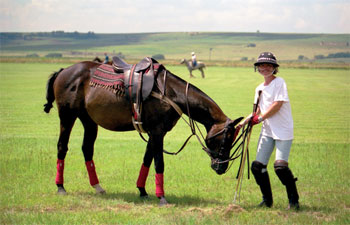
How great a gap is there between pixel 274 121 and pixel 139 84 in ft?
7.05

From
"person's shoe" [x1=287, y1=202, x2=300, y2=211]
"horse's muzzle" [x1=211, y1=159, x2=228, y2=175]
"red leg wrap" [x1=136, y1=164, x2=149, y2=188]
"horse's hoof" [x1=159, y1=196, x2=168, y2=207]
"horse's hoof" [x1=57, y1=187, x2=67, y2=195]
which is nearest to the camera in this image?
"person's shoe" [x1=287, y1=202, x2=300, y2=211]

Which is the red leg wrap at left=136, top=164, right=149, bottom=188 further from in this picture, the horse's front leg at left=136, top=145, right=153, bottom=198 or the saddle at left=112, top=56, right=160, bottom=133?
the saddle at left=112, top=56, right=160, bottom=133

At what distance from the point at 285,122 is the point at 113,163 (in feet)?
16.1

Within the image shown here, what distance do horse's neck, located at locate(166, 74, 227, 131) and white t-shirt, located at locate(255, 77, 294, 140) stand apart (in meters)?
0.69

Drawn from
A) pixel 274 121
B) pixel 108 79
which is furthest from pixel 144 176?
pixel 274 121

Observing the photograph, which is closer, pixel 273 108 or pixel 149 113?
pixel 273 108

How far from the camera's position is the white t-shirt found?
6375 mm

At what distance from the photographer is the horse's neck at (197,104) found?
22.6 feet

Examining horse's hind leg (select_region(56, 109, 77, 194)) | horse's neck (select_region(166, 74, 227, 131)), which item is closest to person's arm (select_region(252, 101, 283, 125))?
horse's neck (select_region(166, 74, 227, 131))

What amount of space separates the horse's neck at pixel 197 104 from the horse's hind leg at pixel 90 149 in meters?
1.83

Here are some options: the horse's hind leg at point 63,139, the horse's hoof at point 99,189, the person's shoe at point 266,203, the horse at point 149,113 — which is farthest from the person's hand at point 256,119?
the horse's hind leg at point 63,139

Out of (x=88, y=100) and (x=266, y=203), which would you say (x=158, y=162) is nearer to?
(x=88, y=100)

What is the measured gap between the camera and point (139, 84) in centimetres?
709

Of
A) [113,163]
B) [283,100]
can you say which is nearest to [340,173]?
[283,100]
